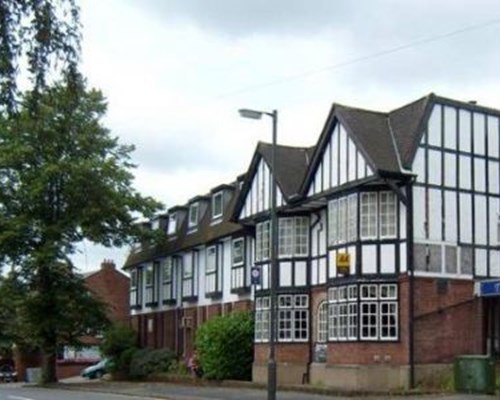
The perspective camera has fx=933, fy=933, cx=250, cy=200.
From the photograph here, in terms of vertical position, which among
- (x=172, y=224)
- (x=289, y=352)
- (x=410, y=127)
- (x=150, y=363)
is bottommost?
(x=150, y=363)

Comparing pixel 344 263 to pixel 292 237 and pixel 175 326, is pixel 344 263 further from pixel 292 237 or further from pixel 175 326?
pixel 175 326

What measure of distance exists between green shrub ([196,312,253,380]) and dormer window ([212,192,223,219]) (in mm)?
8962

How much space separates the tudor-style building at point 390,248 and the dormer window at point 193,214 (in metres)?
13.5

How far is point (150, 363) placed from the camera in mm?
45938

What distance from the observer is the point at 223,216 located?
4528 centimetres

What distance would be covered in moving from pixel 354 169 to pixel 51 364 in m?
23.8

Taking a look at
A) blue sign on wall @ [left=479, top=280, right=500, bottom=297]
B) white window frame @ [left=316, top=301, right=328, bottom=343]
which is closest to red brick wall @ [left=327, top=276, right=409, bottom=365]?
blue sign on wall @ [left=479, top=280, right=500, bottom=297]

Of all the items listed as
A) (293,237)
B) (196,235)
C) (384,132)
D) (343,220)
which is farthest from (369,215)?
(196,235)

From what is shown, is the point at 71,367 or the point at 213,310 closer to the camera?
the point at 213,310

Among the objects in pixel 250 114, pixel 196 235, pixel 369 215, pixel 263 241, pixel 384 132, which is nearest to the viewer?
pixel 250 114

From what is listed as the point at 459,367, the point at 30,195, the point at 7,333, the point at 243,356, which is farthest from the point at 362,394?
the point at 7,333

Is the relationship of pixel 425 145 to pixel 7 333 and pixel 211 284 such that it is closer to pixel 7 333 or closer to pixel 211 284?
pixel 211 284

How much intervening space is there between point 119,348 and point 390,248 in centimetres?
2432

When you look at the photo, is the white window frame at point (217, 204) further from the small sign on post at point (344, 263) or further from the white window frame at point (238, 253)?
the small sign on post at point (344, 263)
